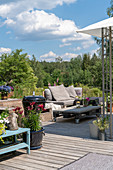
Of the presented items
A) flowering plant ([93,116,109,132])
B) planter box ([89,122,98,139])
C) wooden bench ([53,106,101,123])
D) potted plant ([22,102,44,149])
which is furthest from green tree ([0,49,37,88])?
potted plant ([22,102,44,149])

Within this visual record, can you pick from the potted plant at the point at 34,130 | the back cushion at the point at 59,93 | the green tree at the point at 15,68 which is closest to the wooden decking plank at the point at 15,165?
the potted plant at the point at 34,130

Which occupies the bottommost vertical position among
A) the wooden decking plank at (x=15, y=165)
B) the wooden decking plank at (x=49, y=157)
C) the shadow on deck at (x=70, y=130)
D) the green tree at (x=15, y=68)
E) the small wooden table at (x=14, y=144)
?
the wooden decking plank at (x=15, y=165)

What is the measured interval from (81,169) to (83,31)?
2.92 metres

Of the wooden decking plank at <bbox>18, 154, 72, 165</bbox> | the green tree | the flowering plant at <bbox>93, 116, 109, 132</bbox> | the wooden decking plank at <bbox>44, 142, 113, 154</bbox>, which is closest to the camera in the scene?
the wooden decking plank at <bbox>18, 154, 72, 165</bbox>

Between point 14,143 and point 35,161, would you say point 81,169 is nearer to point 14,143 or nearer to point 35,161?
point 35,161

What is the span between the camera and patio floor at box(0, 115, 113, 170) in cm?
349

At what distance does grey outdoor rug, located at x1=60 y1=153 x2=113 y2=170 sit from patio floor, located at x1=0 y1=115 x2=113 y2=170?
128 millimetres

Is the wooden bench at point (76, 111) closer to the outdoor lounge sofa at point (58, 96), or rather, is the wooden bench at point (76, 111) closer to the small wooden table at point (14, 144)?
the outdoor lounge sofa at point (58, 96)

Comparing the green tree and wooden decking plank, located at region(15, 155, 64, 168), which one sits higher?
the green tree

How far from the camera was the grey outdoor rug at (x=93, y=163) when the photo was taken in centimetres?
330

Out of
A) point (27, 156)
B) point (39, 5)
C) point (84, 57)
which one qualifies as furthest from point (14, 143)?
point (84, 57)

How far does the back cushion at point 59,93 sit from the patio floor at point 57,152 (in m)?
3.48

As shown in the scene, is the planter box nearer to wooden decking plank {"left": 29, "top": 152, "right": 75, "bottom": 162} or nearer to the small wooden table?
wooden decking plank {"left": 29, "top": 152, "right": 75, "bottom": 162}

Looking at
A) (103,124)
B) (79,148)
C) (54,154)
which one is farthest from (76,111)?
(54,154)
